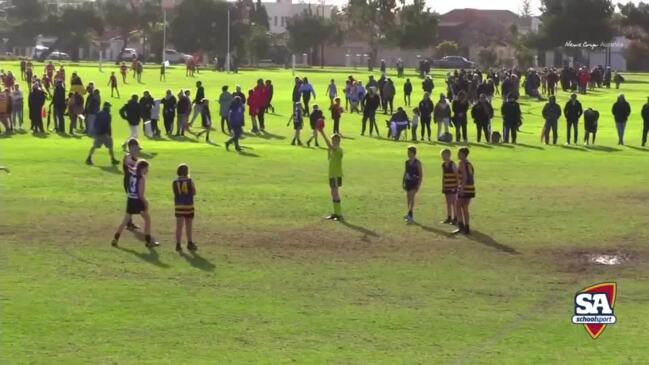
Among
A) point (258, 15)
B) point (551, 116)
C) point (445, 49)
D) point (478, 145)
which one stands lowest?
point (478, 145)

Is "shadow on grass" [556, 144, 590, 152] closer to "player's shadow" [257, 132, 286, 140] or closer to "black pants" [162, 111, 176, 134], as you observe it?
"player's shadow" [257, 132, 286, 140]

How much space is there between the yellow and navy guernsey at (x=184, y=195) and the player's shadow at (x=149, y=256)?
77 centimetres

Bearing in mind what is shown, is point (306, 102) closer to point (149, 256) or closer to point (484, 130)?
point (484, 130)

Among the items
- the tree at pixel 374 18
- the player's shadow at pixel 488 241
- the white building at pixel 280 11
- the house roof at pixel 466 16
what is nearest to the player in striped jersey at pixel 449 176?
the player's shadow at pixel 488 241

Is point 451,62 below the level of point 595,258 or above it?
above

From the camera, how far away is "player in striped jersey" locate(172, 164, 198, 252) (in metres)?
18.0

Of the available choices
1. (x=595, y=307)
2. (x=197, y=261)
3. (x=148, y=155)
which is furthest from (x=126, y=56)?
(x=595, y=307)

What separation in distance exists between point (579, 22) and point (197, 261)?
8452 cm

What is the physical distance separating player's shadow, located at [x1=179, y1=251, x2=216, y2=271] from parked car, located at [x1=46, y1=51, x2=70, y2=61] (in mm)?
95057

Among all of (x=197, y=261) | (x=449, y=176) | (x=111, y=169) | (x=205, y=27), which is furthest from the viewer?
(x=205, y=27)

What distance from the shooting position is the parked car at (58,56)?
111075mm

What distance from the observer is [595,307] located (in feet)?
48.3

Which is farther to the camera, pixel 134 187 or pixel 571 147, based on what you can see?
pixel 571 147

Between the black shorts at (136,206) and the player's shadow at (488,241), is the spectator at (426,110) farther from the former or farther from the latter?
the black shorts at (136,206)
